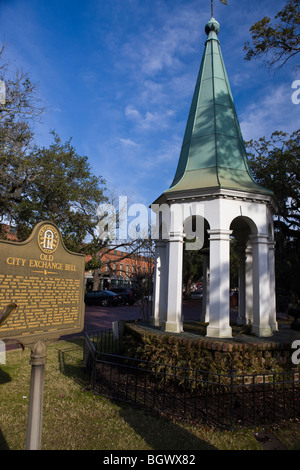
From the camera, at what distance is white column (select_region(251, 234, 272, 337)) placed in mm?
7848

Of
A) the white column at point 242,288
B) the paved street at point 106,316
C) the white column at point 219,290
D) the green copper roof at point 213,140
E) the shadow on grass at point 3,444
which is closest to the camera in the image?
the shadow on grass at point 3,444

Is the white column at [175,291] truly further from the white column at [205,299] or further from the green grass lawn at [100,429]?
the white column at [205,299]

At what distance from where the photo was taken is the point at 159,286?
981cm

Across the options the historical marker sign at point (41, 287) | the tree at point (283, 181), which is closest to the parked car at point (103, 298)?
the tree at point (283, 181)

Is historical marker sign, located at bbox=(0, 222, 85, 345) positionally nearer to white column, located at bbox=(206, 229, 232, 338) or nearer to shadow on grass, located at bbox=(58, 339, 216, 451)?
shadow on grass, located at bbox=(58, 339, 216, 451)

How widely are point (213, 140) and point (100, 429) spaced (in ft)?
26.0

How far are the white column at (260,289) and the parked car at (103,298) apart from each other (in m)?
20.7

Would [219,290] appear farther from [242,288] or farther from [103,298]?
[103,298]

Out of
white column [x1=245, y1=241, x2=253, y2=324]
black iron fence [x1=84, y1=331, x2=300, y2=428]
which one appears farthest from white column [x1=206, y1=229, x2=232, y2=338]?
white column [x1=245, y1=241, x2=253, y2=324]

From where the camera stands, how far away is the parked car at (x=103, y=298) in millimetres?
27484

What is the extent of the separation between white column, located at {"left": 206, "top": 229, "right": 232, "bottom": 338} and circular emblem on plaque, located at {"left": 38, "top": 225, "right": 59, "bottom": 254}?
471 cm

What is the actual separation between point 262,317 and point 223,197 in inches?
128
